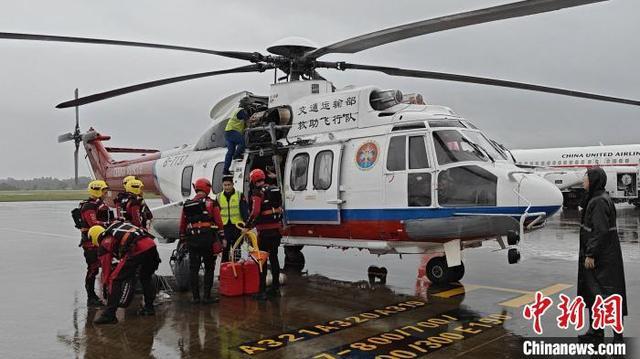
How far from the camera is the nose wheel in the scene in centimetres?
859

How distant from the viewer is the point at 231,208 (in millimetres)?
8391

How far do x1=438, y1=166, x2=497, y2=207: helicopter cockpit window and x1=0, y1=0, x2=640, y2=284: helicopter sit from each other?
14 millimetres

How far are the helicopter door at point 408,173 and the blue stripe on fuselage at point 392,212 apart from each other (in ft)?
0.35

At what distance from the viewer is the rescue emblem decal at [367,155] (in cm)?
848

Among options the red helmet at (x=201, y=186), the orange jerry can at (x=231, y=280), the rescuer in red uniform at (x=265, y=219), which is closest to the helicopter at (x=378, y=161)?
the rescuer in red uniform at (x=265, y=219)

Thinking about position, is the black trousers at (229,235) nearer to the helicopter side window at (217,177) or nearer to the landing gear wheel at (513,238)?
the helicopter side window at (217,177)

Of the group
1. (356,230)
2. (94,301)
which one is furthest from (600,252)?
(94,301)

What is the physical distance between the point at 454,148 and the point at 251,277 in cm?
363

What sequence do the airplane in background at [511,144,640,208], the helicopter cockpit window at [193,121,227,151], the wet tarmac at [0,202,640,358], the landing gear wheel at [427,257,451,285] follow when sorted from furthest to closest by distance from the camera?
the airplane in background at [511,144,640,208] < the helicopter cockpit window at [193,121,227,151] < the landing gear wheel at [427,257,451,285] < the wet tarmac at [0,202,640,358]

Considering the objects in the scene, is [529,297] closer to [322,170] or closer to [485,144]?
[485,144]

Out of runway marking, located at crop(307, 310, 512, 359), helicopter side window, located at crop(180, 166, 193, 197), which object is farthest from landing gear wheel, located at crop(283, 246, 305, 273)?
runway marking, located at crop(307, 310, 512, 359)

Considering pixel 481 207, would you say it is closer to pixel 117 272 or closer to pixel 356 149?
pixel 356 149

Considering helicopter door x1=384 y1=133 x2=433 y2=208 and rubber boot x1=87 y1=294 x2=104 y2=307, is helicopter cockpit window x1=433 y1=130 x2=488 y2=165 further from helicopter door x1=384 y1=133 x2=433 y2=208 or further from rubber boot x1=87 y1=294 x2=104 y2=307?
rubber boot x1=87 y1=294 x2=104 y2=307

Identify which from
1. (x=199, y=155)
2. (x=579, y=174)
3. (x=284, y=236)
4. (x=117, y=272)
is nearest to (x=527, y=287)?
(x=284, y=236)
